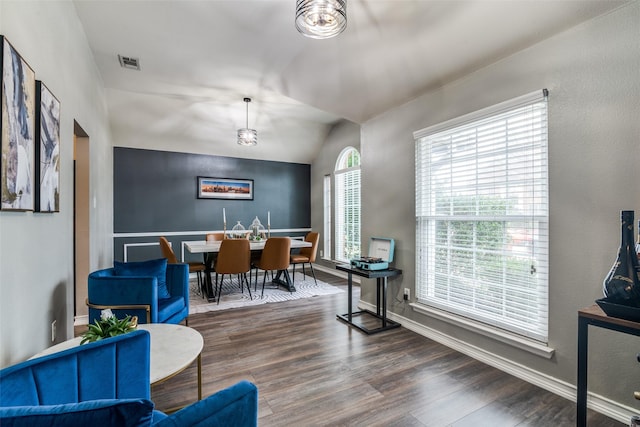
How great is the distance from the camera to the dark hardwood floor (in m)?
1.87

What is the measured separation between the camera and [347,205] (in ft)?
20.0

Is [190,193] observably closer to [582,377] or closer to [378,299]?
[378,299]

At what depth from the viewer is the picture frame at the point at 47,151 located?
1758 millimetres

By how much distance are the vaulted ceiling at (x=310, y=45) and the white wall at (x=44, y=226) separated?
45cm

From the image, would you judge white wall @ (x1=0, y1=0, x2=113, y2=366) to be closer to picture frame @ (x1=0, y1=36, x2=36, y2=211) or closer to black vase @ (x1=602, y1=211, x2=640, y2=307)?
picture frame @ (x1=0, y1=36, x2=36, y2=211)

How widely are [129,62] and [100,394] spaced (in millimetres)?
3388

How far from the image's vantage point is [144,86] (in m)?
3.94

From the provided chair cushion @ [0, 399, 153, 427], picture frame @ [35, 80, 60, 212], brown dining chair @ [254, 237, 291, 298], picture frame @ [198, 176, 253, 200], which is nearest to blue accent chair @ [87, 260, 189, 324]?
picture frame @ [35, 80, 60, 212]

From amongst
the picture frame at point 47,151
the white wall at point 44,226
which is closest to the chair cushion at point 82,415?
the white wall at point 44,226

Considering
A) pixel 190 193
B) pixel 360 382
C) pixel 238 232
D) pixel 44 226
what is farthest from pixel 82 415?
pixel 190 193

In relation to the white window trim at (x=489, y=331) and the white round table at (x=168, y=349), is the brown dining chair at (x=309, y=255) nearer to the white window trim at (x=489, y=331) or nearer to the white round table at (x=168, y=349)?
the white window trim at (x=489, y=331)

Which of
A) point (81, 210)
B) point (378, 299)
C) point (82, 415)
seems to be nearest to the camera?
point (82, 415)

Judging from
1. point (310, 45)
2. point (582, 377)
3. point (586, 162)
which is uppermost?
point (310, 45)

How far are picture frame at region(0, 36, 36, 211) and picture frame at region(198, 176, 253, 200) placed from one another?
177 inches
